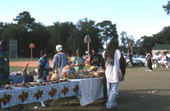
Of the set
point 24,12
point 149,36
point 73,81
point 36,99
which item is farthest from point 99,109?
point 149,36

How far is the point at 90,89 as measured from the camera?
659 cm

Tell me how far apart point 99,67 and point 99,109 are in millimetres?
1603

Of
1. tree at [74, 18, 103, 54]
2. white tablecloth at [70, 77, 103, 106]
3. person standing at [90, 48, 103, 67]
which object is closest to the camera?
white tablecloth at [70, 77, 103, 106]

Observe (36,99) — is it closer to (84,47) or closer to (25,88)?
(25,88)

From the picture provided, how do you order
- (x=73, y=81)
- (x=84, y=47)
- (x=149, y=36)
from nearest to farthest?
(x=73, y=81) < (x=84, y=47) < (x=149, y=36)

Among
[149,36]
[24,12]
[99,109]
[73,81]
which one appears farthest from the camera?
[149,36]

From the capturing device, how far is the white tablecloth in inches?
243

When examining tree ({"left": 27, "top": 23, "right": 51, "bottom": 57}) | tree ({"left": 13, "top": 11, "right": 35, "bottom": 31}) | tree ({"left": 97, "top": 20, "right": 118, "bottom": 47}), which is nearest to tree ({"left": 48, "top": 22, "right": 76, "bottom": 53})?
tree ({"left": 27, "top": 23, "right": 51, "bottom": 57})

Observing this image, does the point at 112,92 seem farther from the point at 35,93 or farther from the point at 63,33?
the point at 63,33

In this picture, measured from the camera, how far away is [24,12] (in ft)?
327

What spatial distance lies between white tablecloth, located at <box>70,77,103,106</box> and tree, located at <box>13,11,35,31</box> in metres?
93.4

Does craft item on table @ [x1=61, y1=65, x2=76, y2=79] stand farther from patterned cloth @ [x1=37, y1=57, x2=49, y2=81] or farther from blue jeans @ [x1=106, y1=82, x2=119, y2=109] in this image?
blue jeans @ [x1=106, y1=82, x2=119, y2=109]

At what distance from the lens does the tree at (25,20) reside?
97.5 metres

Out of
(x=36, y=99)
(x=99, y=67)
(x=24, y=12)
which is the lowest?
(x=36, y=99)
